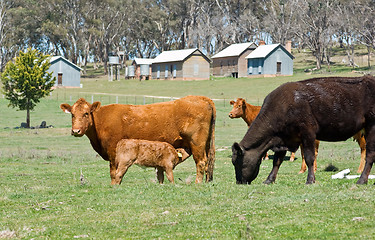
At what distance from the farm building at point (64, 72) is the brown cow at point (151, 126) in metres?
81.4

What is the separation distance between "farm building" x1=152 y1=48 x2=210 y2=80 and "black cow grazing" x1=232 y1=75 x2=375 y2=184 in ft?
284

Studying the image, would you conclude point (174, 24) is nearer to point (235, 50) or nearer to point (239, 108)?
point (235, 50)

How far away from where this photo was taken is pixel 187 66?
99750mm

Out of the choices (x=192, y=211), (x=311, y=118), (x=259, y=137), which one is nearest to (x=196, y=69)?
(x=259, y=137)

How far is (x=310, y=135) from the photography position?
39.8 ft

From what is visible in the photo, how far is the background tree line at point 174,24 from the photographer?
10328 cm

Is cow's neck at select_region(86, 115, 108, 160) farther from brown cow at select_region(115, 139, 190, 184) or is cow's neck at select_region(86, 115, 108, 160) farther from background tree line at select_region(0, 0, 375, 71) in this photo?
background tree line at select_region(0, 0, 375, 71)

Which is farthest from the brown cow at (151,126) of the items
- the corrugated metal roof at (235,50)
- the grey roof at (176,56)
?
the corrugated metal roof at (235,50)

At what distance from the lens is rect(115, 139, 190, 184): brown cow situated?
13.1 m

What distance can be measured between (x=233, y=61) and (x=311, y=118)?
8982cm

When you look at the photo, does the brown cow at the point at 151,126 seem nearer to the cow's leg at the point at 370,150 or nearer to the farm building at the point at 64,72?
the cow's leg at the point at 370,150

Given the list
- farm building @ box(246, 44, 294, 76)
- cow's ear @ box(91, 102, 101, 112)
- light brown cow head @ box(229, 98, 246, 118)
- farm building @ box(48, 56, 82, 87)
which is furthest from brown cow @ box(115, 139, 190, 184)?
farm building @ box(246, 44, 294, 76)

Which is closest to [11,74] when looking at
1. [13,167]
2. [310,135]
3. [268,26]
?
[13,167]

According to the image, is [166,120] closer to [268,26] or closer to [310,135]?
[310,135]
